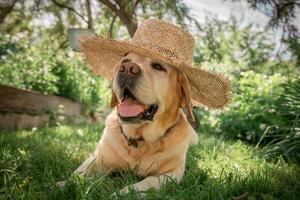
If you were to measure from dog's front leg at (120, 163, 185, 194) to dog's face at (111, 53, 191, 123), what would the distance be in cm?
41

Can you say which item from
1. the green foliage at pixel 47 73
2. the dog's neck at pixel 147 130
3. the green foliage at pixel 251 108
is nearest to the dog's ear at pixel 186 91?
the dog's neck at pixel 147 130

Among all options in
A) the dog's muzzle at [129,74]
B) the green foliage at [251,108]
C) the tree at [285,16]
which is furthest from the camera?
the green foliage at [251,108]

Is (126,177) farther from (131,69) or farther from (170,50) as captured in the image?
(170,50)

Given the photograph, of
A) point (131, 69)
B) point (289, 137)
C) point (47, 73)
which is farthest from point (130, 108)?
point (47, 73)

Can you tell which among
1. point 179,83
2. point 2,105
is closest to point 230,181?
point 179,83

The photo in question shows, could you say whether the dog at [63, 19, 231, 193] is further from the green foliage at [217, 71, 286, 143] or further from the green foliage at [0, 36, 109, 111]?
the green foliage at [0, 36, 109, 111]

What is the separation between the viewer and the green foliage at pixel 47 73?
618cm

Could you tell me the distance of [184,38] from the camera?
296 cm

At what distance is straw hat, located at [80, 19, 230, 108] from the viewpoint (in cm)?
279

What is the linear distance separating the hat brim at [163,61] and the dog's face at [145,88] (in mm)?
68

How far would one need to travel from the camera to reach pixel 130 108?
2754 mm

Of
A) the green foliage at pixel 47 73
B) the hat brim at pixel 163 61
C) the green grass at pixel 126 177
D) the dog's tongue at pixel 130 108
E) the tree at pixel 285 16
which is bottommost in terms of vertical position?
the green foliage at pixel 47 73

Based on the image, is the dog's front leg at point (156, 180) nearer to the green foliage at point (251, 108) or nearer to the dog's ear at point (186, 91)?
the dog's ear at point (186, 91)

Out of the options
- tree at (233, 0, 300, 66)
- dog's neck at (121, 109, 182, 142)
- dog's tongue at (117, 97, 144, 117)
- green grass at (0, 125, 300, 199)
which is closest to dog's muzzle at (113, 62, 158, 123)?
dog's tongue at (117, 97, 144, 117)
